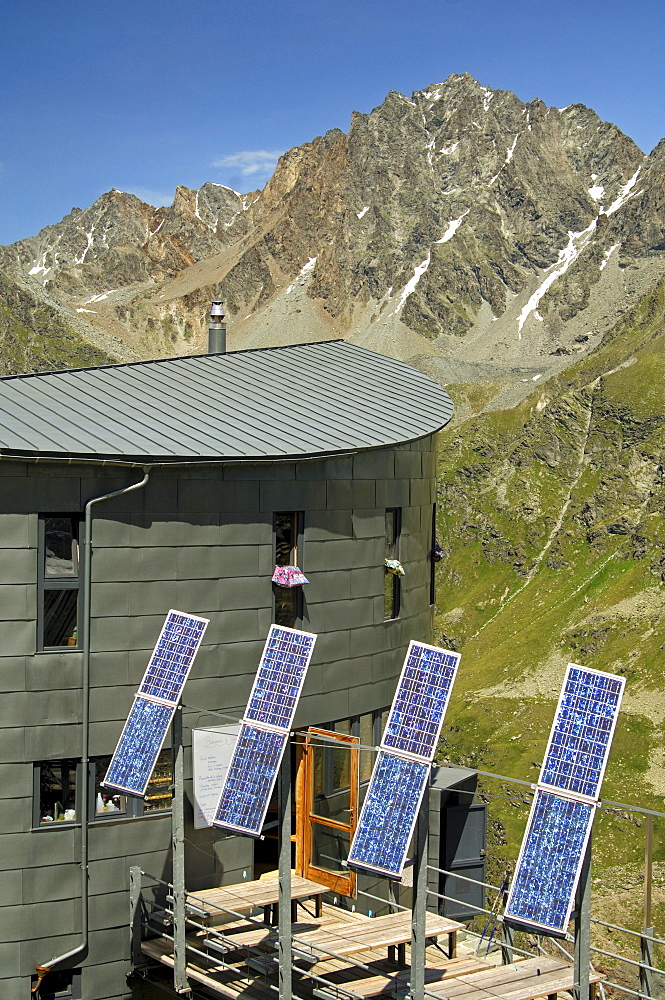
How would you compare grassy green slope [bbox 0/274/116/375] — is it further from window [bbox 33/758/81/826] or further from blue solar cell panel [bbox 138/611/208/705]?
blue solar cell panel [bbox 138/611/208/705]

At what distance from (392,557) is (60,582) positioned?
682cm

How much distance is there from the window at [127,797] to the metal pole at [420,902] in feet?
18.9

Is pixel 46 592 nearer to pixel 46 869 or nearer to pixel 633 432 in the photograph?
pixel 46 869

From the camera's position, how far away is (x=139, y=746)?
49.5ft

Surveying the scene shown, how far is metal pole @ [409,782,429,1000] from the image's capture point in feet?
37.6

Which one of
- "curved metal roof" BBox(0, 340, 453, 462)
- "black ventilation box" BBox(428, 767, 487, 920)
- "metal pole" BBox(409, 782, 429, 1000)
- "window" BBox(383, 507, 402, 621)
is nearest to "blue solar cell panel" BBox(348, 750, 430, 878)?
"metal pole" BBox(409, 782, 429, 1000)

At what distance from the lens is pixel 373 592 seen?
19.7 meters

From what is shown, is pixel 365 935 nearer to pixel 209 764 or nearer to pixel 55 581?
pixel 209 764

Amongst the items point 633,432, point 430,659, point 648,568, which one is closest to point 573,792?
point 430,659

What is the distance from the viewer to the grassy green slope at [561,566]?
63625mm

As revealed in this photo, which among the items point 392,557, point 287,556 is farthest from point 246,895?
point 392,557

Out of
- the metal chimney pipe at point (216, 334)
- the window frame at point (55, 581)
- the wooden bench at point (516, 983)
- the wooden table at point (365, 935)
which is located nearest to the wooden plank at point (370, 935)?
the wooden table at point (365, 935)

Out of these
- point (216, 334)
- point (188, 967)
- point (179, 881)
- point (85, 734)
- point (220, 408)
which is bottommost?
point (188, 967)

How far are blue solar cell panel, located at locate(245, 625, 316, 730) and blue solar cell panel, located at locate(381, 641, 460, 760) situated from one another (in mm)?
1635
